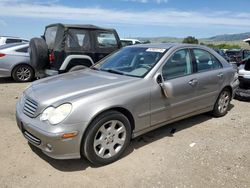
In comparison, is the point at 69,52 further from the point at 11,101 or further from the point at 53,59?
the point at 11,101

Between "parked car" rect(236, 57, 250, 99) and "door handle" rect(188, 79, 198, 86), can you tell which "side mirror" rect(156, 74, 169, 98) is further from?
"parked car" rect(236, 57, 250, 99)

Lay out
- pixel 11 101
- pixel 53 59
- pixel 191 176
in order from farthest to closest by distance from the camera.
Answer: pixel 53 59 → pixel 11 101 → pixel 191 176

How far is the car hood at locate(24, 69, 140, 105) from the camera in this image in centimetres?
372

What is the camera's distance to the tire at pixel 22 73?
977cm

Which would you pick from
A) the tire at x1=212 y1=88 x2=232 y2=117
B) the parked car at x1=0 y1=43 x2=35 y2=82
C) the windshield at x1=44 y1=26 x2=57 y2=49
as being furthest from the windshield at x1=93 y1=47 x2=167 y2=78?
the parked car at x1=0 y1=43 x2=35 y2=82

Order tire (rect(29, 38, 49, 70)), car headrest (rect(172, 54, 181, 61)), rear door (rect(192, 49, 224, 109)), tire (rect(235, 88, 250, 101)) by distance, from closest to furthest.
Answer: car headrest (rect(172, 54, 181, 61))
rear door (rect(192, 49, 224, 109))
tire (rect(235, 88, 250, 101))
tire (rect(29, 38, 49, 70))

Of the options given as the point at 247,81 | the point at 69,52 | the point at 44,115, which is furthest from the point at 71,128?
the point at 247,81

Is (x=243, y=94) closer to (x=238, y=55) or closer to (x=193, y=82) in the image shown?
(x=193, y=82)

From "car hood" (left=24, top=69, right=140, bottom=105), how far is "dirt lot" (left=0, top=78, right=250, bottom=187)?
863 mm

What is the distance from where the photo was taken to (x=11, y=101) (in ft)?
22.9

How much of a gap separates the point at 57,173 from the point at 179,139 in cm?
209

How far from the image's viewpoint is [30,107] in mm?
3814

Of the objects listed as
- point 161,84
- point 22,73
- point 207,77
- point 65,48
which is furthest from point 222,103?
point 22,73

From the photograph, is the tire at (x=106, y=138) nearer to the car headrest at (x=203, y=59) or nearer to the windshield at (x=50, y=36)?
the car headrest at (x=203, y=59)
